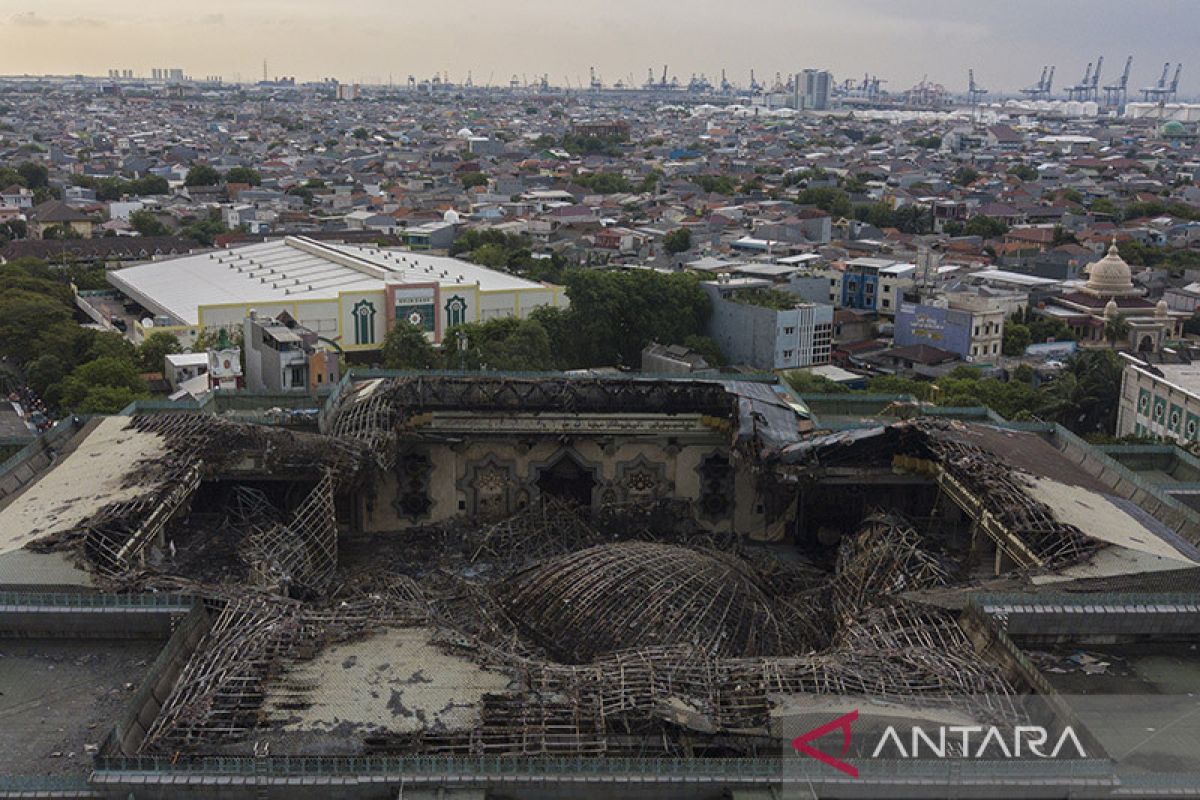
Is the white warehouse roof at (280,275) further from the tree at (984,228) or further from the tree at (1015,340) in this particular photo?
the tree at (984,228)

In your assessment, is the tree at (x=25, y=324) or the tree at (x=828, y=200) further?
the tree at (x=828, y=200)

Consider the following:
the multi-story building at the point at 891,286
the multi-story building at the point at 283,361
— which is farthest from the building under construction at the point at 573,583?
the multi-story building at the point at 891,286

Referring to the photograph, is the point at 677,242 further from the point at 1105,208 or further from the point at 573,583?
the point at 573,583

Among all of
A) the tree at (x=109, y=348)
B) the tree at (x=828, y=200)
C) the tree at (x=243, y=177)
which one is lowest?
the tree at (x=109, y=348)

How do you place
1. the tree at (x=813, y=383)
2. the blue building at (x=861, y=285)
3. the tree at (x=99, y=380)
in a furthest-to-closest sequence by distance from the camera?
the blue building at (x=861, y=285), the tree at (x=813, y=383), the tree at (x=99, y=380)

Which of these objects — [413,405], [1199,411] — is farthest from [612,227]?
[413,405]

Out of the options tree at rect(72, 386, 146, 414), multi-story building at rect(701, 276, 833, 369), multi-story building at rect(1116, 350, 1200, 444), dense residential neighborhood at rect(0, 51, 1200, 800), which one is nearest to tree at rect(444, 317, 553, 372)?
dense residential neighborhood at rect(0, 51, 1200, 800)

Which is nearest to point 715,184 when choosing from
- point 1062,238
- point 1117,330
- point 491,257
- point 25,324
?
point 1062,238

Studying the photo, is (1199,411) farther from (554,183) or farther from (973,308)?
(554,183)
